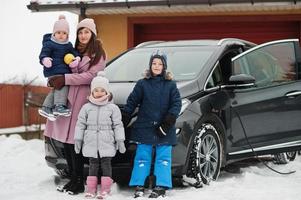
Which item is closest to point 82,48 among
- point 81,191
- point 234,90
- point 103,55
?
point 103,55

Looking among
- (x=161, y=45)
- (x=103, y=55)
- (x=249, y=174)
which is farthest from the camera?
(x=161, y=45)

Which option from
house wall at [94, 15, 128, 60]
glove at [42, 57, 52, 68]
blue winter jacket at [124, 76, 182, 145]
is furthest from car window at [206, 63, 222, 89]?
house wall at [94, 15, 128, 60]

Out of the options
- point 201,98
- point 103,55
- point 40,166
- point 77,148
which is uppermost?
point 103,55

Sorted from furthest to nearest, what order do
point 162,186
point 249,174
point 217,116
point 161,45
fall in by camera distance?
point 161,45, point 249,174, point 217,116, point 162,186

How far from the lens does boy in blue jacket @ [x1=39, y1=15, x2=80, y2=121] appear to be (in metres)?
5.55

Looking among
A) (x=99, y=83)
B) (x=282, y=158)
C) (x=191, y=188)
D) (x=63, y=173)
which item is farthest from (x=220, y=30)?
(x=99, y=83)

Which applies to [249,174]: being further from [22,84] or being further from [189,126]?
[22,84]

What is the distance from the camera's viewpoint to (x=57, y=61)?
5.57 metres

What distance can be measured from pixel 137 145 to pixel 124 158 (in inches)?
9.2

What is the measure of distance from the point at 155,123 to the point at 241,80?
1393 millimetres

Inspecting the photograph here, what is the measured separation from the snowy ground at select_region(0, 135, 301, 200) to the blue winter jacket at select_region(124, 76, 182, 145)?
0.60 meters

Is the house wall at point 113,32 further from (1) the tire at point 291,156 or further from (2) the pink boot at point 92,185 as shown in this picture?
(2) the pink boot at point 92,185

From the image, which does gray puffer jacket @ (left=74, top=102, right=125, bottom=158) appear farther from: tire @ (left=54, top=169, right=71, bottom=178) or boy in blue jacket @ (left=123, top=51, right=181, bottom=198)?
tire @ (left=54, top=169, right=71, bottom=178)

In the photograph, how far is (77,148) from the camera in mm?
5445
